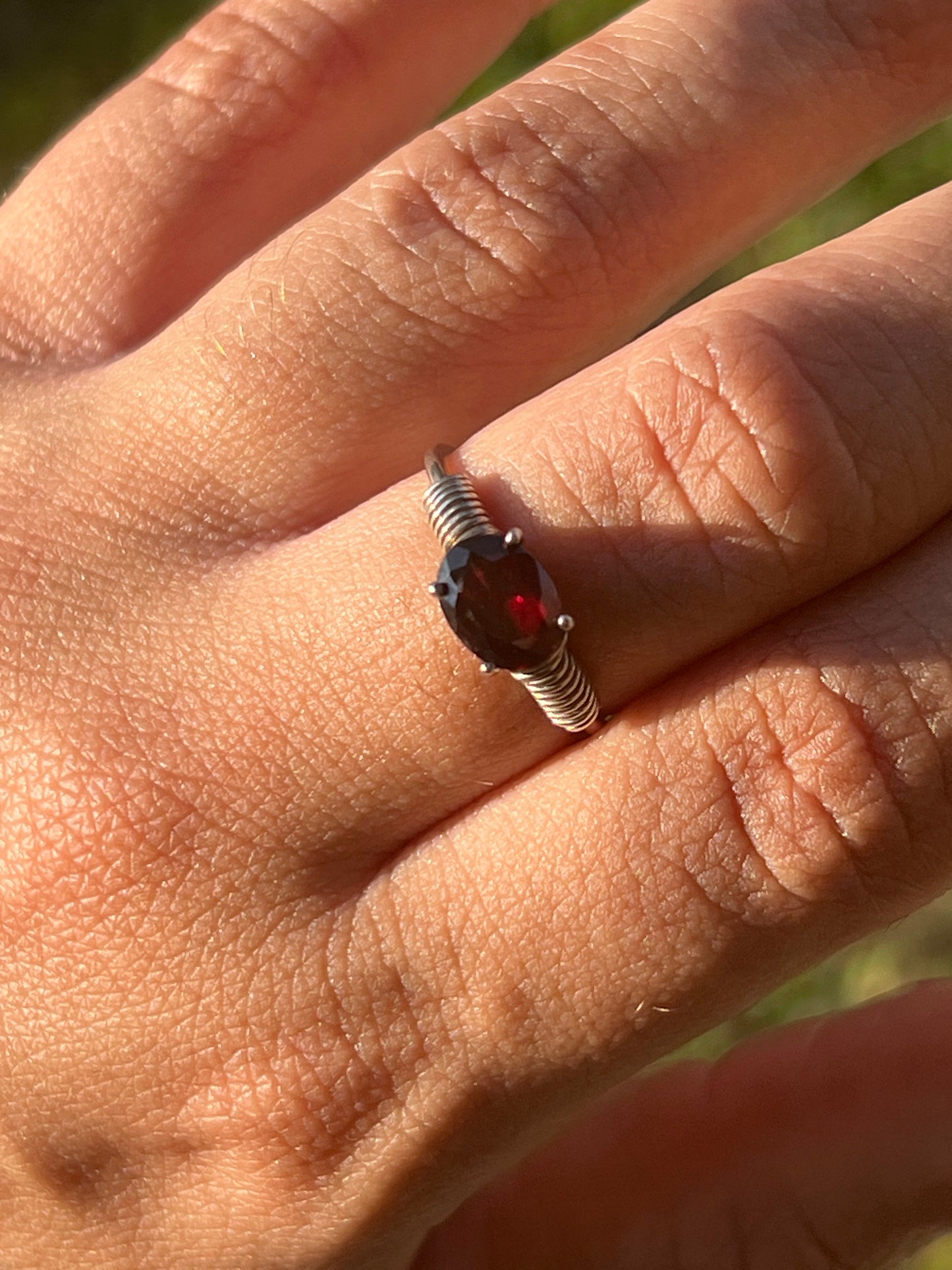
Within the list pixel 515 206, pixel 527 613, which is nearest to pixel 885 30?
pixel 515 206

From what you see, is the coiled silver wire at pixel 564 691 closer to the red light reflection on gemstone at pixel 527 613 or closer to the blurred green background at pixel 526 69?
the red light reflection on gemstone at pixel 527 613

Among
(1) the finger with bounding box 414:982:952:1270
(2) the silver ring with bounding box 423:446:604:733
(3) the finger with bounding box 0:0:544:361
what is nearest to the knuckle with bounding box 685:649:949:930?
(2) the silver ring with bounding box 423:446:604:733

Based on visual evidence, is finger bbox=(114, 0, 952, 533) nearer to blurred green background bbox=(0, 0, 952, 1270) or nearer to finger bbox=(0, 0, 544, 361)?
finger bbox=(0, 0, 544, 361)

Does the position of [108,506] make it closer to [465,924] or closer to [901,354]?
[465,924]

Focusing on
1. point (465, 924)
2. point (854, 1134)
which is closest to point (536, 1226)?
point (854, 1134)

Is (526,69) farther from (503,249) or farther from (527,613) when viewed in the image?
(527,613)

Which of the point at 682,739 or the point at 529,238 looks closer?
the point at 682,739

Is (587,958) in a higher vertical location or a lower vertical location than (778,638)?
lower
